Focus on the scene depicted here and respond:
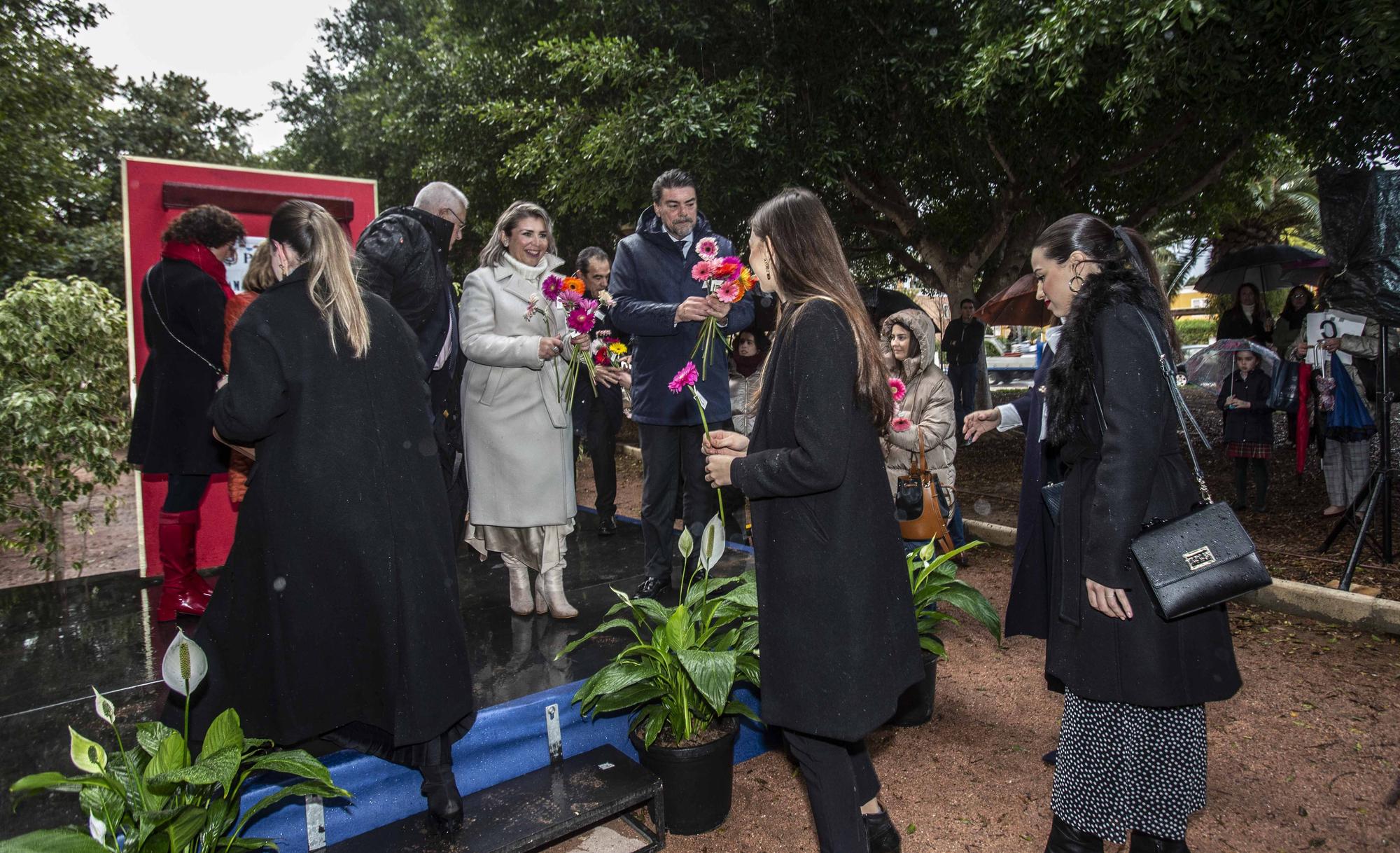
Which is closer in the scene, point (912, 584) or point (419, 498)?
point (419, 498)

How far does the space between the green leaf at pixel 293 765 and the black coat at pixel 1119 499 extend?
6.60ft

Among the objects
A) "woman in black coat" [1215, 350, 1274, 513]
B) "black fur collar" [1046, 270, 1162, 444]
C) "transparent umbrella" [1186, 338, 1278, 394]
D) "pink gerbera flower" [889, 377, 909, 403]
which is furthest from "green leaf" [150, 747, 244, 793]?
"woman in black coat" [1215, 350, 1274, 513]

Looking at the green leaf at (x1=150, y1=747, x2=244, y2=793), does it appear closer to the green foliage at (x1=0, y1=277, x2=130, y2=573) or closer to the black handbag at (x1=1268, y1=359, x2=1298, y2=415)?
the green foliage at (x1=0, y1=277, x2=130, y2=573)

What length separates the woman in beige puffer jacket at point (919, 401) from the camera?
201 inches

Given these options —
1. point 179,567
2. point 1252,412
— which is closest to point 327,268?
point 179,567

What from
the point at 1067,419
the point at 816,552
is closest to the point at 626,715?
the point at 816,552

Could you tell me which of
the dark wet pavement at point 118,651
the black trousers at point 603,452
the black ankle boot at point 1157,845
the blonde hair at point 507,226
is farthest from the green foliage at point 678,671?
the black trousers at point 603,452

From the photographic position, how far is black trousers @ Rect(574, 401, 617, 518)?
6.31 metres

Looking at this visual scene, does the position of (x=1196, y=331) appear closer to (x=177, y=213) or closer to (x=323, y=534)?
(x=177, y=213)

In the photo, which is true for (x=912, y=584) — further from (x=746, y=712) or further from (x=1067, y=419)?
(x=1067, y=419)

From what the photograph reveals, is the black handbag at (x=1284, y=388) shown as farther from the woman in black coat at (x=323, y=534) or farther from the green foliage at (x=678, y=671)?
the woman in black coat at (x=323, y=534)

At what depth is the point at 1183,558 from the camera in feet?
7.01

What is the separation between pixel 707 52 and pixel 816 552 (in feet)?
30.1

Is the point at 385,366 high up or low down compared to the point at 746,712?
up
